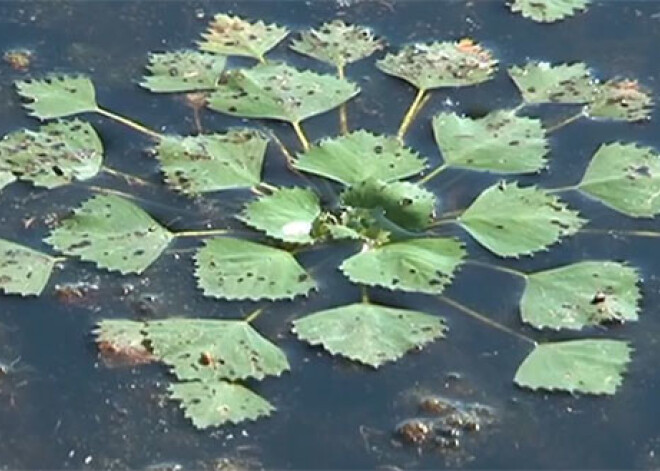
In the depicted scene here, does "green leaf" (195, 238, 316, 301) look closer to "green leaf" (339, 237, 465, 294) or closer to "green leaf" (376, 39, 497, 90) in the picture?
"green leaf" (339, 237, 465, 294)

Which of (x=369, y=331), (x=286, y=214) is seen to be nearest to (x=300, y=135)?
(x=286, y=214)

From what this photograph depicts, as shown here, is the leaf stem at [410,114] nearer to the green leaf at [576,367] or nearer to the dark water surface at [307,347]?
the dark water surface at [307,347]

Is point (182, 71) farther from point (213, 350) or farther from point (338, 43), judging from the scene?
point (213, 350)

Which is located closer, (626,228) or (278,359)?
(278,359)

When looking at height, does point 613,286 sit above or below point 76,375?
above

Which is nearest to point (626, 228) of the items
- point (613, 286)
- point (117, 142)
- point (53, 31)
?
point (613, 286)

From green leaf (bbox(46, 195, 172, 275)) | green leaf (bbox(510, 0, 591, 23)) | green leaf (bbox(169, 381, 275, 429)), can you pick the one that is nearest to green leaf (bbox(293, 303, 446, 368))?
green leaf (bbox(169, 381, 275, 429))

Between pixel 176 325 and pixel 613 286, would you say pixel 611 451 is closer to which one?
pixel 613 286
